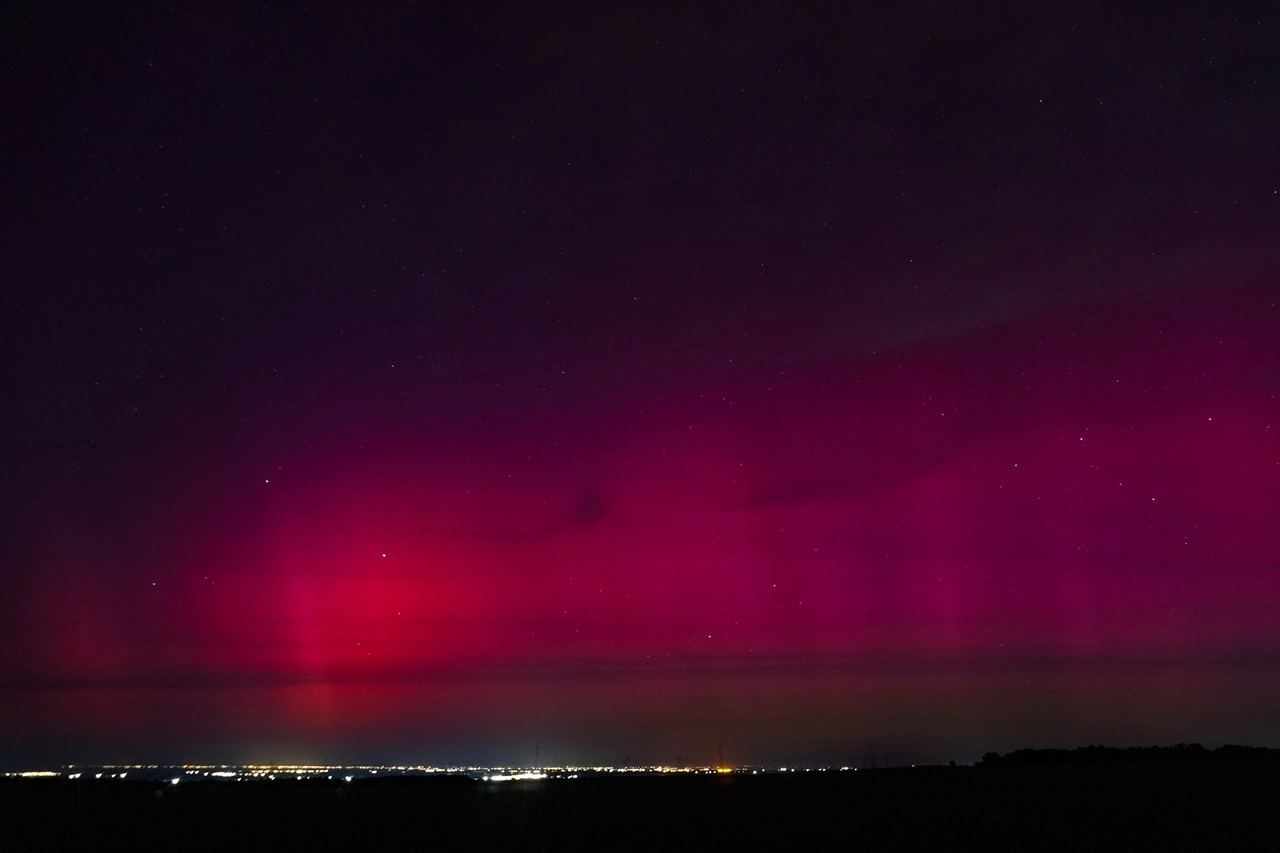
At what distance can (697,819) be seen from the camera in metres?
42.4

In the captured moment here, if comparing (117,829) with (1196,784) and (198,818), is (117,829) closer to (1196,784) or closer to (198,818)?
(198,818)

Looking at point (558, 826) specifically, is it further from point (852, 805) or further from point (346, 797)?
point (346, 797)

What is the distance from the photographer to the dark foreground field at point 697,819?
1321 inches

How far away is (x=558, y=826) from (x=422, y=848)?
24.6 ft

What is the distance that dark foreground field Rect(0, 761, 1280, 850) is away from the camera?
3356 cm

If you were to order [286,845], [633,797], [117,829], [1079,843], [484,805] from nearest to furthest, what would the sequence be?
1. [1079,843]
2. [286,845]
3. [117,829]
4. [484,805]
5. [633,797]

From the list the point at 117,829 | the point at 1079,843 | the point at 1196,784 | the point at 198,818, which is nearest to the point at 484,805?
the point at 198,818

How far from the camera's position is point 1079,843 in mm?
31844

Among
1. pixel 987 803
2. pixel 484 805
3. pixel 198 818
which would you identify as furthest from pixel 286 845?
pixel 987 803

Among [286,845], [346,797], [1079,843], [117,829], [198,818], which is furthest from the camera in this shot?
[346,797]

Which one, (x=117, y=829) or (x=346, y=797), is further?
(x=346, y=797)

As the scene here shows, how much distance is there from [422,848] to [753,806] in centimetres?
2036

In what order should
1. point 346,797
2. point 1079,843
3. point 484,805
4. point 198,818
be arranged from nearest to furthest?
point 1079,843 < point 198,818 < point 484,805 < point 346,797

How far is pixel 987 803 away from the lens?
4906 cm
